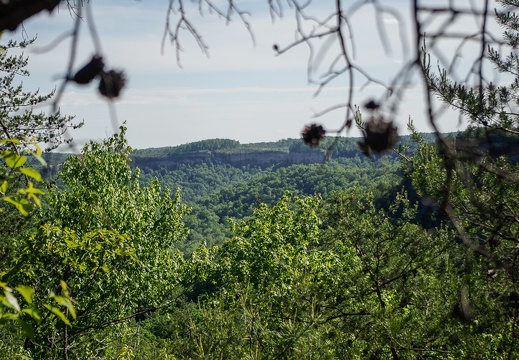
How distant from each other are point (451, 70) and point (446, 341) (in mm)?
5570

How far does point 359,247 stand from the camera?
9.25 meters

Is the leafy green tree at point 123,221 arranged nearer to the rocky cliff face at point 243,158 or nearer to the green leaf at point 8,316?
the green leaf at point 8,316

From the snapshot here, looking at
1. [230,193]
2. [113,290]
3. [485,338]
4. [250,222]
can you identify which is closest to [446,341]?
[485,338]

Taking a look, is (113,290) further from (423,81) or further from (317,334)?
(423,81)

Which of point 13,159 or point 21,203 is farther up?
point 13,159

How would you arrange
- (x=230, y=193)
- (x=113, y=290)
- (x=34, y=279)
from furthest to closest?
1. (x=230, y=193)
2. (x=113, y=290)
3. (x=34, y=279)

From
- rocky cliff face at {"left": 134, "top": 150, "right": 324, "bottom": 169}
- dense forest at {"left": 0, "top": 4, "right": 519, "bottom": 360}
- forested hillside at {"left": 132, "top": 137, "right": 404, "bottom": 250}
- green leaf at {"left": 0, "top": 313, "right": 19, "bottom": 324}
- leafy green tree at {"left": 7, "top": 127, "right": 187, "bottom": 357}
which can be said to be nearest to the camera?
dense forest at {"left": 0, "top": 4, "right": 519, "bottom": 360}

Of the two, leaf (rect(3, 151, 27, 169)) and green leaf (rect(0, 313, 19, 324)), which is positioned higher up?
leaf (rect(3, 151, 27, 169))

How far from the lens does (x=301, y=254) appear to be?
14328mm

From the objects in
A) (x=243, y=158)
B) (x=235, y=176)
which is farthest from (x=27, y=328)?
(x=243, y=158)

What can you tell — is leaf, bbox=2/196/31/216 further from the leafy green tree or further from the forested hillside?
the forested hillside

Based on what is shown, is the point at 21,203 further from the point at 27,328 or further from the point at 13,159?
the point at 27,328

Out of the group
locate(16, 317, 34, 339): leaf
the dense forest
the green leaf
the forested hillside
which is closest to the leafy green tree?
the dense forest

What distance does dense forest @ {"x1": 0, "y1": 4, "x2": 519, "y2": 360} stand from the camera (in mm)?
1284
